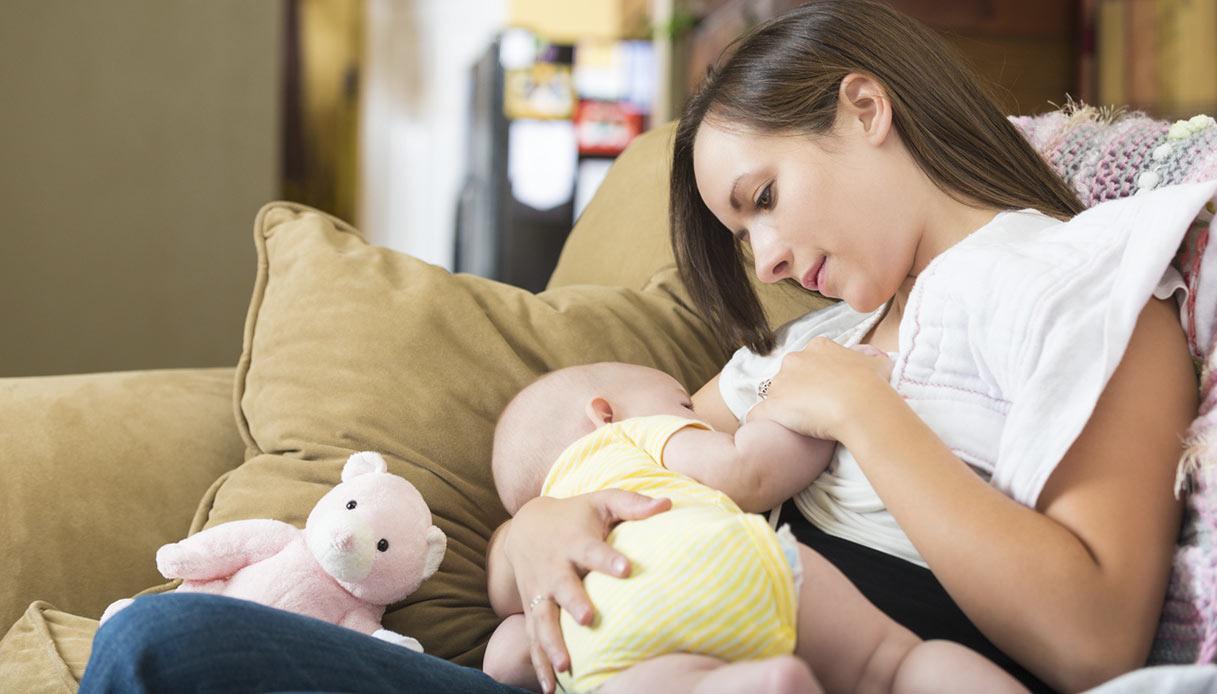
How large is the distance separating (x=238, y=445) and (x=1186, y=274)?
109cm

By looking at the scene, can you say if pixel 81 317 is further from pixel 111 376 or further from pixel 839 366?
pixel 839 366

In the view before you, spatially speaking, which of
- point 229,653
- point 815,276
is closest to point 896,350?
point 815,276

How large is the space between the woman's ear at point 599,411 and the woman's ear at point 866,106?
1.22 ft

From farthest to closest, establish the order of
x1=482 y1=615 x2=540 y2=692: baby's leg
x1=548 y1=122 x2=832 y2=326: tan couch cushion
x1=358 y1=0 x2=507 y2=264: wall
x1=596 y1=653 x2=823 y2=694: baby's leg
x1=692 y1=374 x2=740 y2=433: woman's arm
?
x1=358 y1=0 x2=507 y2=264: wall → x1=548 y1=122 x2=832 y2=326: tan couch cushion → x1=692 y1=374 x2=740 y2=433: woman's arm → x1=482 y1=615 x2=540 y2=692: baby's leg → x1=596 y1=653 x2=823 y2=694: baby's leg

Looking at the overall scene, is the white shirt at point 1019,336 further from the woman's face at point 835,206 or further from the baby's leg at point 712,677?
the baby's leg at point 712,677

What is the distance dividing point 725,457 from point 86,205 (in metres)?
2.78

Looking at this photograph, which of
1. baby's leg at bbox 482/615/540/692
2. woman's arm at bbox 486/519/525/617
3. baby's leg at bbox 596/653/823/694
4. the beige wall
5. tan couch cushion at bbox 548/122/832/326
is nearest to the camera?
baby's leg at bbox 596/653/823/694

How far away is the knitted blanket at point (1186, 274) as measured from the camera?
0.85 metres

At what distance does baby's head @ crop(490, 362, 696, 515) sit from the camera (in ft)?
3.87

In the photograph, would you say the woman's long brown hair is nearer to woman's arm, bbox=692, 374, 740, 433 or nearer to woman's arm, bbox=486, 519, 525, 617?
woman's arm, bbox=692, 374, 740, 433

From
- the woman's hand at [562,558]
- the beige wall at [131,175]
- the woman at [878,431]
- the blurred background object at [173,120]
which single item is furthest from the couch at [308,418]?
the beige wall at [131,175]

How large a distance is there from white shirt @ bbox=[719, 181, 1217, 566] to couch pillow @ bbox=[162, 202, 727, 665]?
0.37 meters

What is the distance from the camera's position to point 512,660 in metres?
1.00

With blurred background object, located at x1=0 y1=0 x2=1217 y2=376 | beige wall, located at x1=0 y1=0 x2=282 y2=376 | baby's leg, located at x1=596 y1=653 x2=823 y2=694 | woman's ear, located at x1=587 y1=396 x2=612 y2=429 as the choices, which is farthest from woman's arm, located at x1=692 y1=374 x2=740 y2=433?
beige wall, located at x1=0 y1=0 x2=282 y2=376
